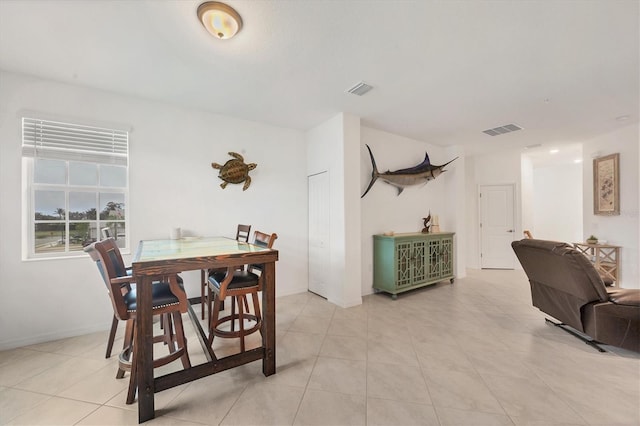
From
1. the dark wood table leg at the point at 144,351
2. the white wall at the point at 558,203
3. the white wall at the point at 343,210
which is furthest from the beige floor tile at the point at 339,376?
the white wall at the point at 558,203

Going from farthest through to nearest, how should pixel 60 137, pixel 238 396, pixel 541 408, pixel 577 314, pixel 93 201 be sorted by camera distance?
1. pixel 93 201
2. pixel 60 137
3. pixel 577 314
4. pixel 238 396
5. pixel 541 408

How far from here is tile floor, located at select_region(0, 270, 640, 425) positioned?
1.53 m

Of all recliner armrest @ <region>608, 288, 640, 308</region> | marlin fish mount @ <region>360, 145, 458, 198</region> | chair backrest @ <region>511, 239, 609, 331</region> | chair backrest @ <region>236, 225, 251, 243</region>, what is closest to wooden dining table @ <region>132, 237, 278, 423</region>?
chair backrest @ <region>236, 225, 251, 243</region>

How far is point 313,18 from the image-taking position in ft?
Answer: 5.73

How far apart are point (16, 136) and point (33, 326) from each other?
6.12 feet

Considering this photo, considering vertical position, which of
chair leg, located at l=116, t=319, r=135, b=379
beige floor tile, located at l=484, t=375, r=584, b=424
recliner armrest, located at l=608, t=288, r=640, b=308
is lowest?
beige floor tile, located at l=484, t=375, r=584, b=424

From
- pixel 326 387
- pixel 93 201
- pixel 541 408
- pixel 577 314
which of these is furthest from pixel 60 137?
pixel 577 314

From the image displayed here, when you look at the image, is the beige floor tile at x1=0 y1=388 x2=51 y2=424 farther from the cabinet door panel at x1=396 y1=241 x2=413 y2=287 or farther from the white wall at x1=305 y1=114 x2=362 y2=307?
the cabinet door panel at x1=396 y1=241 x2=413 y2=287

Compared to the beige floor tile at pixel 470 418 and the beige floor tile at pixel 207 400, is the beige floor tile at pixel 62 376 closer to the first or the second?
the beige floor tile at pixel 207 400

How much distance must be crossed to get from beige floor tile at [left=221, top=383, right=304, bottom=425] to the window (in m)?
2.01

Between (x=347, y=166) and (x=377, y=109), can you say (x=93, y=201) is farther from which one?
(x=377, y=109)

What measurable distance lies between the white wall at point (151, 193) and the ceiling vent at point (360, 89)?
4.78 feet

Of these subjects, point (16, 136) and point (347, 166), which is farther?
point (347, 166)

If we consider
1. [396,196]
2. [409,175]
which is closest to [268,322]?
[396,196]
